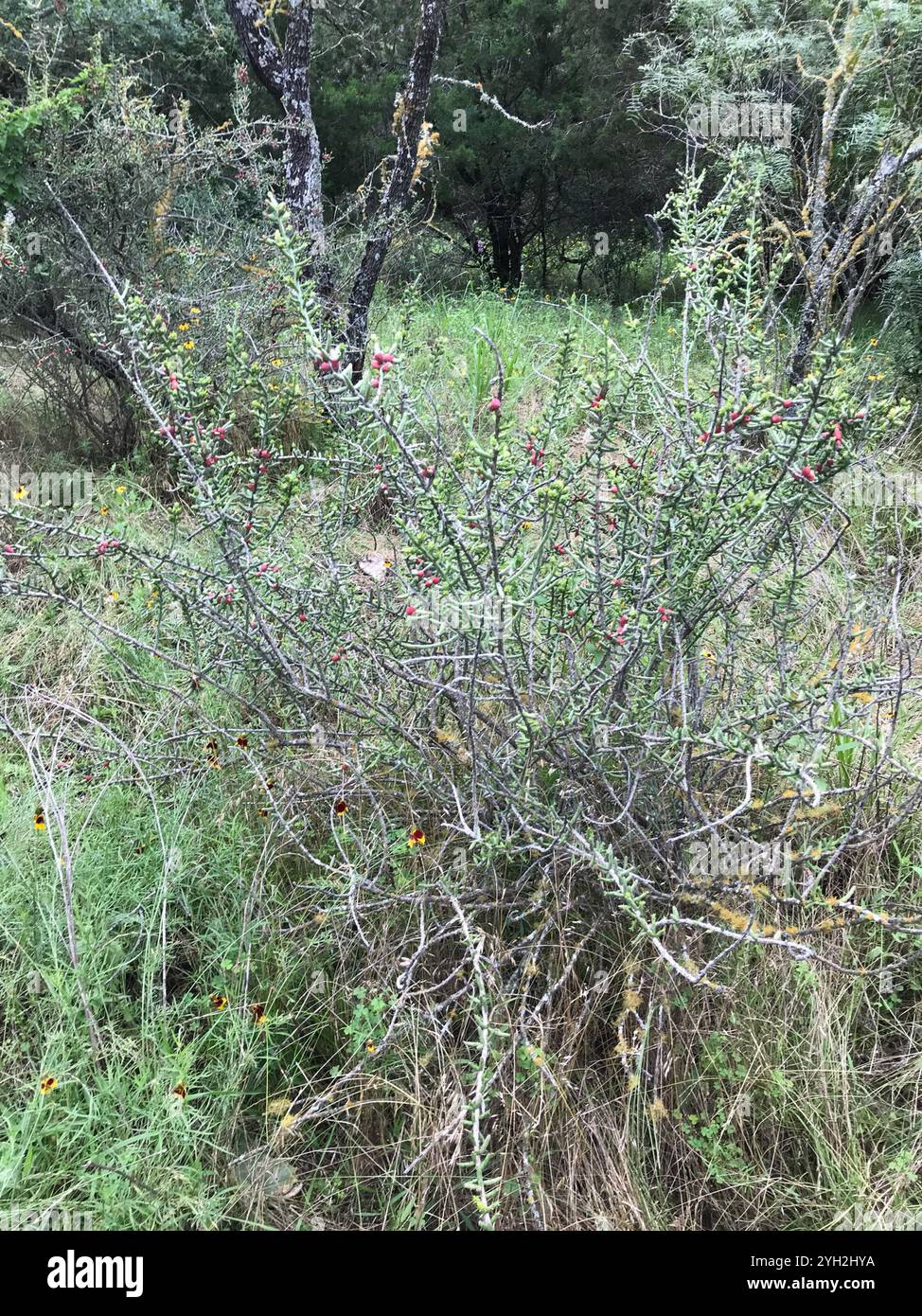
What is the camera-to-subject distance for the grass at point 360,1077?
1418 mm

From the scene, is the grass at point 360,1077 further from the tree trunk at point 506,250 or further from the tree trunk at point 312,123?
the tree trunk at point 506,250

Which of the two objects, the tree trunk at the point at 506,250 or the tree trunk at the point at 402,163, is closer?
the tree trunk at the point at 402,163


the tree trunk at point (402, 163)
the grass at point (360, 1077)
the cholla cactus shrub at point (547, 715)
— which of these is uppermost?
the tree trunk at point (402, 163)

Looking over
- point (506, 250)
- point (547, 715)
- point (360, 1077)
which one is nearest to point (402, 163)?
point (547, 715)

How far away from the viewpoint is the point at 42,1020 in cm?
159

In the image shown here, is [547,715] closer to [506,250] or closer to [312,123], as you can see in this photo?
[312,123]

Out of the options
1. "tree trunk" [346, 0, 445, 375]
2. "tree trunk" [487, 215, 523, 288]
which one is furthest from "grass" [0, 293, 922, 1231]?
"tree trunk" [487, 215, 523, 288]

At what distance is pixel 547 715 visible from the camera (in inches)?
63.6

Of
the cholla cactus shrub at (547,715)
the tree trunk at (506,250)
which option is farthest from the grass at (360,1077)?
the tree trunk at (506,250)

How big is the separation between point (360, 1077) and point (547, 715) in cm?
74

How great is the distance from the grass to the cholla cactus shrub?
1.1 inches

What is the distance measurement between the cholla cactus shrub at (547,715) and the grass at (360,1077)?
1.1 inches

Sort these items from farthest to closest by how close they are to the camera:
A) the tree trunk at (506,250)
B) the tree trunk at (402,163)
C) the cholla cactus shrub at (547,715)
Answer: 1. the tree trunk at (506,250)
2. the tree trunk at (402,163)
3. the cholla cactus shrub at (547,715)
